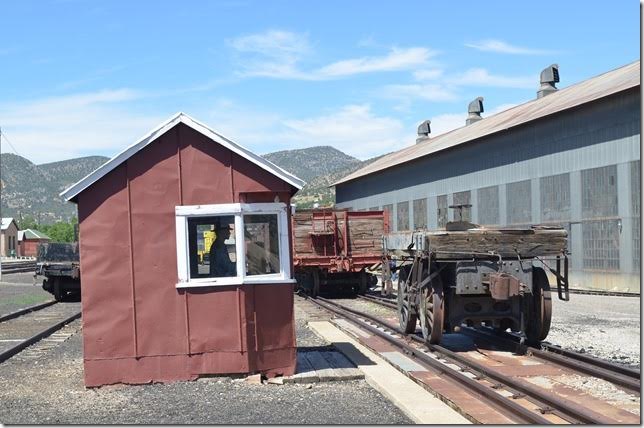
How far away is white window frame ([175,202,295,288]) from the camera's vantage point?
31.2 feet

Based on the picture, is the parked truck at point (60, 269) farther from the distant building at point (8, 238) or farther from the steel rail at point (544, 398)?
the distant building at point (8, 238)

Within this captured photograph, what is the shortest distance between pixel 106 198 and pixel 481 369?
5.45 m

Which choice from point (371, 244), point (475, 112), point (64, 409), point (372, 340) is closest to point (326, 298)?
point (371, 244)

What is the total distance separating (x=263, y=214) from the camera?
9.73 metres

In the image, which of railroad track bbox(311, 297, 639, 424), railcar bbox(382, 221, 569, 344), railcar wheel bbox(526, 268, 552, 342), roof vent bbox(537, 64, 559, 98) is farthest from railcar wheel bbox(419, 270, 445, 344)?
roof vent bbox(537, 64, 559, 98)

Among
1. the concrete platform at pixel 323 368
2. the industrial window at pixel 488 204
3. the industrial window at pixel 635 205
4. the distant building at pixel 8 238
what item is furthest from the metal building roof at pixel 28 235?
the concrete platform at pixel 323 368

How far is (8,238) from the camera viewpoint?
11831 cm

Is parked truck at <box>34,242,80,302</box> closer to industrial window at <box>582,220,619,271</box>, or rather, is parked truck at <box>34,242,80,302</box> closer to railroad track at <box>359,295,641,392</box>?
railroad track at <box>359,295,641,392</box>

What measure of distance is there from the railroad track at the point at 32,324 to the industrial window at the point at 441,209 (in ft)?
67.3

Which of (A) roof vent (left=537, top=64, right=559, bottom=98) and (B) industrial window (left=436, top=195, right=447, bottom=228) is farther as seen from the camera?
(A) roof vent (left=537, top=64, right=559, bottom=98)

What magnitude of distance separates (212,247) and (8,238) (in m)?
119

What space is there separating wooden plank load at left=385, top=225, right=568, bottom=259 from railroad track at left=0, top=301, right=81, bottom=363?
24.2 feet

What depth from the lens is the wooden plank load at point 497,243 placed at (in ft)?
37.5

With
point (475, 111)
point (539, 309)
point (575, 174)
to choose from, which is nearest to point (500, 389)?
point (539, 309)
